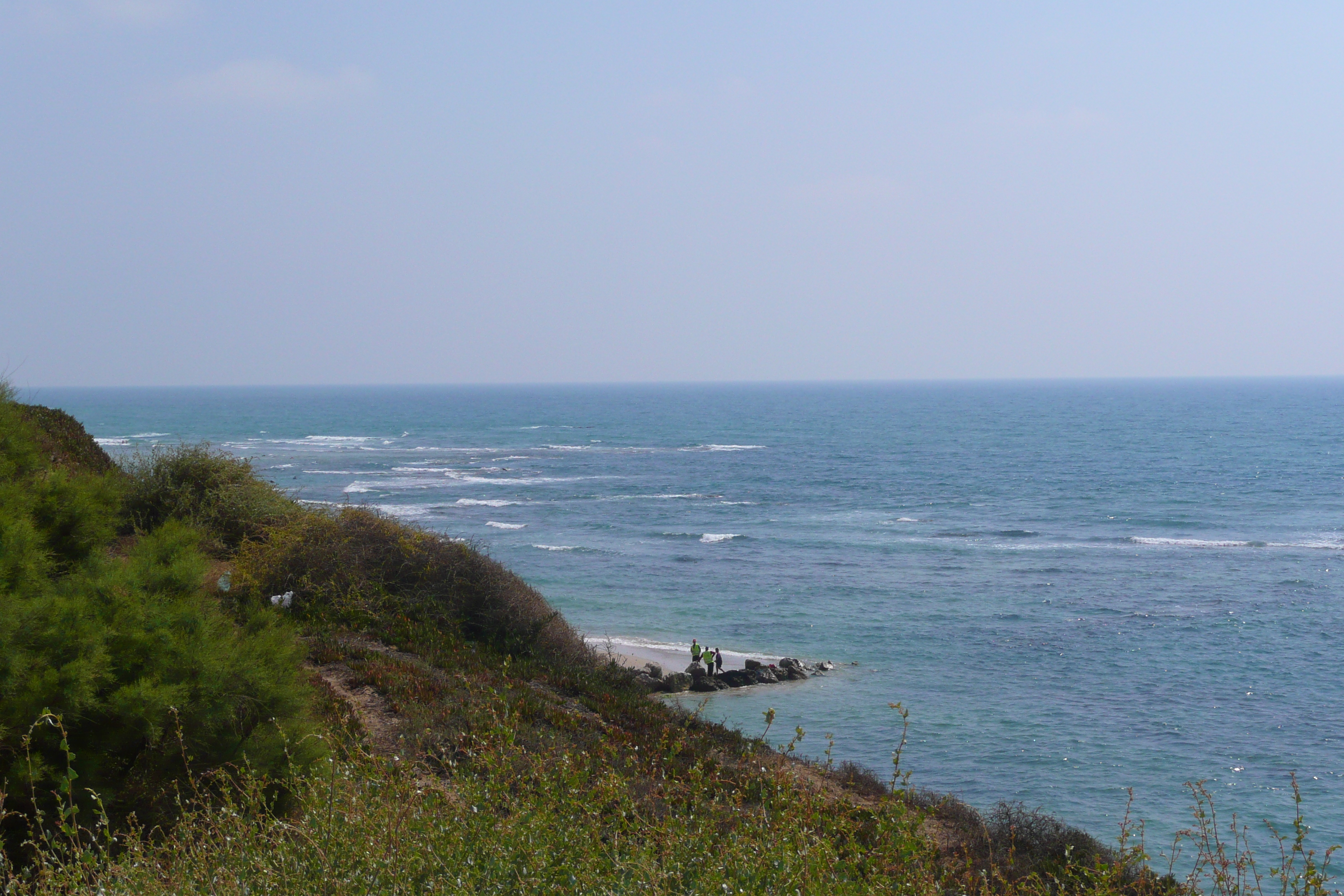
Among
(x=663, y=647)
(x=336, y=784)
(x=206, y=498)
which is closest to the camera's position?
(x=336, y=784)

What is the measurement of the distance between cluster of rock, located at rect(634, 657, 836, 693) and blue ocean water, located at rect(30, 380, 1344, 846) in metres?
0.80

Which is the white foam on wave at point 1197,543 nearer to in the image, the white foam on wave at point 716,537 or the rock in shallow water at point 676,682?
the white foam on wave at point 716,537

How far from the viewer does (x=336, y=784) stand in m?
5.20

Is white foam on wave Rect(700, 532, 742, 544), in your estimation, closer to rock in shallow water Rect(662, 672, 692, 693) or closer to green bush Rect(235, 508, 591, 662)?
rock in shallow water Rect(662, 672, 692, 693)

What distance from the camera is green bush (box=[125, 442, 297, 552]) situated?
18594 mm

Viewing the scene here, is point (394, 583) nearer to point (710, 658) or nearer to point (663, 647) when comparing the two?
point (710, 658)

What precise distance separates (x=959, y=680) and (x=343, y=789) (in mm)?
22845

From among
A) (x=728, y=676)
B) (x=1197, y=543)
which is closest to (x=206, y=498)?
(x=728, y=676)

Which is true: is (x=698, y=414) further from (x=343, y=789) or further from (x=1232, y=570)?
(x=343, y=789)

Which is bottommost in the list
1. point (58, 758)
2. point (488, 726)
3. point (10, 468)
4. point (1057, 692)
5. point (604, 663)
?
point (1057, 692)

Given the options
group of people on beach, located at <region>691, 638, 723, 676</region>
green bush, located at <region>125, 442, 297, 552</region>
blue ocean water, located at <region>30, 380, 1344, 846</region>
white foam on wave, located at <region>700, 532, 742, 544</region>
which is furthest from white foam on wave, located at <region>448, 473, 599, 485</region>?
green bush, located at <region>125, 442, 297, 552</region>

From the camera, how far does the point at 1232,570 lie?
39.4 m

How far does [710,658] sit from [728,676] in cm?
69

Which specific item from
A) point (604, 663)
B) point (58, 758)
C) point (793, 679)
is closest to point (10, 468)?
point (58, 758)
